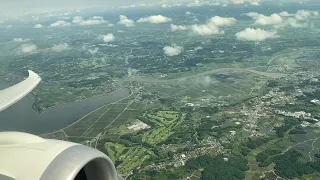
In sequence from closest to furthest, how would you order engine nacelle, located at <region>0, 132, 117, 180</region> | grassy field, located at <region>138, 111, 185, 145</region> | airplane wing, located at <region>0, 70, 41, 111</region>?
1. engine nacelle, located at <region>0, 132, 117, 180</region>
2. airplane wing, located at <region>0, 70, 41, 111</region>
3. grassy field, located at <region>138, 111, 185, 145</region>

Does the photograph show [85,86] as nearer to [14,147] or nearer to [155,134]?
[155,134]

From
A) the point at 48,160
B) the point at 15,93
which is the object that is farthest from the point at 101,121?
the point at 48,160

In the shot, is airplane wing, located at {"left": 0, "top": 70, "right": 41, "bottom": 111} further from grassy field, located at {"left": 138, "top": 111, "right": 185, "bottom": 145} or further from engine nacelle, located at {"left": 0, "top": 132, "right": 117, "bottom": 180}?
grassy field, located at {"left": 138, "top": 111, "right": 185, "bottom": 145}

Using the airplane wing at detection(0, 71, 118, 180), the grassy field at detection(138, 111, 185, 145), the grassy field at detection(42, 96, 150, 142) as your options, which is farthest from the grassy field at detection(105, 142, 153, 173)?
the airplane wing at detection(0, 71, 118, 180)

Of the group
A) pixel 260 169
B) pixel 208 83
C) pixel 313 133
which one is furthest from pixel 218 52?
pixel 260 169

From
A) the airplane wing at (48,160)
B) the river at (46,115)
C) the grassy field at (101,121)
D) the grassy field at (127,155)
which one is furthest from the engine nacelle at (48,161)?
the river at (46,115)

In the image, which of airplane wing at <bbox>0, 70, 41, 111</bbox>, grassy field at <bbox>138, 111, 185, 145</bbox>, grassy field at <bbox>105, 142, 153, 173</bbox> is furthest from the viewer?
grassy field at <bbox>138, 111, 185, 145</bbox>

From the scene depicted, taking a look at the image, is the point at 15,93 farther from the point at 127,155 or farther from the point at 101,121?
the point at 101,121
